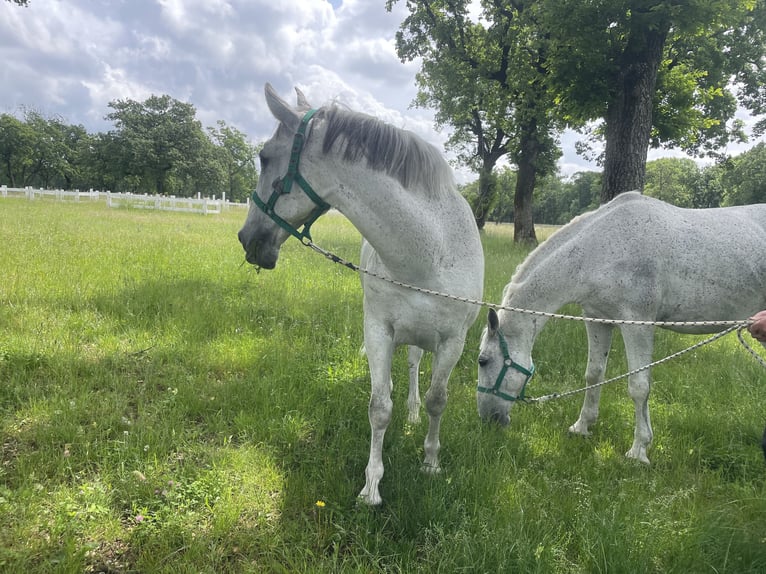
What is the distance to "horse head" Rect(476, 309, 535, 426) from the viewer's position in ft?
9.70

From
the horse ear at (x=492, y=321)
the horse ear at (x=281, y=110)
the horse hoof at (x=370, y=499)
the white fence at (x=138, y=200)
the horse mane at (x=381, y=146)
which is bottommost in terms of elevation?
the horse hoof at (x=370, y=499)

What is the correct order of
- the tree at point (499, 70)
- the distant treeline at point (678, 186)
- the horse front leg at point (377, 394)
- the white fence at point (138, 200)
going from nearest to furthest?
the horse front leg at point (377, 394) → the tree at point (499, 70) → the white fence at point (138, 200) → the distant treeline at point (678, 186)

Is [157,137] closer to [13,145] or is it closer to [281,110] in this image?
[13,145]

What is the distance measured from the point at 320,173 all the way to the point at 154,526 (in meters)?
2.02

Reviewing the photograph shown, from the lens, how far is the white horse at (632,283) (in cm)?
301

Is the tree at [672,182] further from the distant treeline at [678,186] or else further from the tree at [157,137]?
the tree at [157,137]

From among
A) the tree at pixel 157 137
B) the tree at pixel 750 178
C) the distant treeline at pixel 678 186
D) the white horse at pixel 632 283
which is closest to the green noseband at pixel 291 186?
the white horse at pixel 632 283

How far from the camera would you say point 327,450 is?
2842 millimetres

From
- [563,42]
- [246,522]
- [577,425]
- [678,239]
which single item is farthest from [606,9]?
[246,522]

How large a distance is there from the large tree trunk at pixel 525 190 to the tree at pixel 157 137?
128ft

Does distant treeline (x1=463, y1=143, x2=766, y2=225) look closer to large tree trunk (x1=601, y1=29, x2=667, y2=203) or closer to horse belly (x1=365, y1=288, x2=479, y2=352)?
large tree trunk (x1=601, y1=29, x2=667, y2=203)

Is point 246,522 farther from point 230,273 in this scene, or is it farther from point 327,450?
point 230,273

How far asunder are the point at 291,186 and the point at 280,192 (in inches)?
2.7

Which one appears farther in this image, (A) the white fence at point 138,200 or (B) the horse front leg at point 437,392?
(A) the white fence at point 138,200
